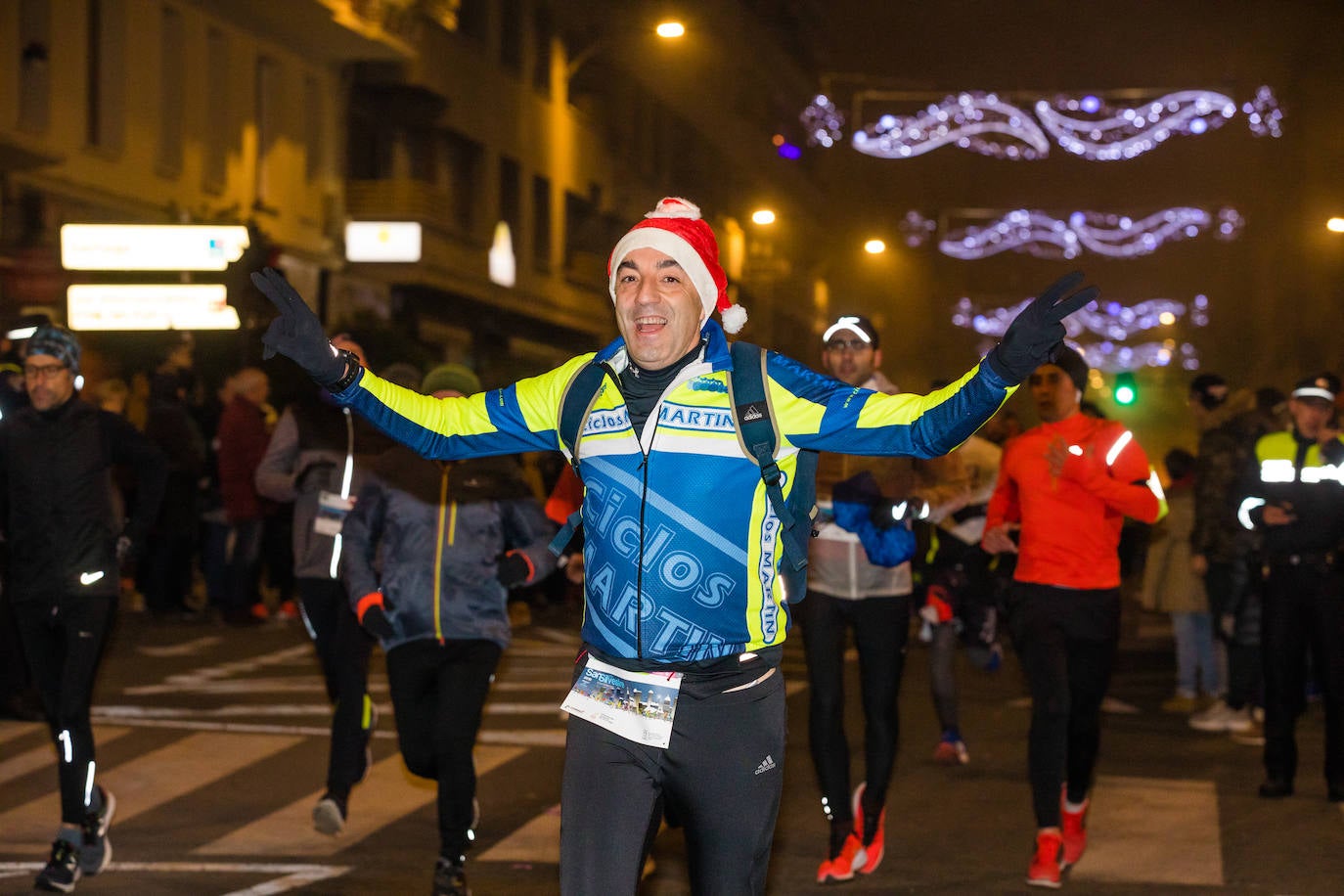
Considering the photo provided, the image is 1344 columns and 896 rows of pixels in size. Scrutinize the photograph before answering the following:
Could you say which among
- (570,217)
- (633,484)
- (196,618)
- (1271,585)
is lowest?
(196,618)

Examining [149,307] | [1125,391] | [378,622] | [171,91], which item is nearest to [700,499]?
[378,622]

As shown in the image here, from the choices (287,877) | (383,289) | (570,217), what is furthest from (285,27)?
(287,877)

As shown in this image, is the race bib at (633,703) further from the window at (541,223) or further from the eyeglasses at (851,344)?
the window at (541,223)

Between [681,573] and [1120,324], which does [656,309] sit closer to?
[681,573]

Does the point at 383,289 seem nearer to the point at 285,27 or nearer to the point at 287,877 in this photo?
the point at 285,27

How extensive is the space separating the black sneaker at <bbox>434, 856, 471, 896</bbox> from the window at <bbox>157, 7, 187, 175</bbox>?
69.9 ft

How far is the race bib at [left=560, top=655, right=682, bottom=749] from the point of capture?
4422 mm

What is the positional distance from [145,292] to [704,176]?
33.6 m

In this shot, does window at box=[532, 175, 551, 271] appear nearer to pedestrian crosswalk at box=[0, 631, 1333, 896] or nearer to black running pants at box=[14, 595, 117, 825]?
pedestrian crosswalk at box=[0, 631, 1333, 896]

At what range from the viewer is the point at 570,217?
141ft

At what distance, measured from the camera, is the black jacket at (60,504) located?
7.61 m

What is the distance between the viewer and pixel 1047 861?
7.57 meters


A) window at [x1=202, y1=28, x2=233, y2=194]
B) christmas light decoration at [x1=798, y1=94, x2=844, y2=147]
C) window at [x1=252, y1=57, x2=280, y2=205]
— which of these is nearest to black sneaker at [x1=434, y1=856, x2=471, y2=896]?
window at [x1=202, y1=28, x2=233, y2=194]

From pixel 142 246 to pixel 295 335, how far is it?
19.9 m
